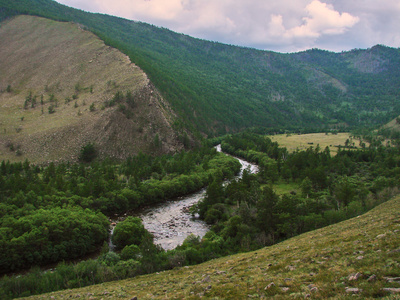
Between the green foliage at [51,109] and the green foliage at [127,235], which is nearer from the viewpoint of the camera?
the green foliage at [127,235]

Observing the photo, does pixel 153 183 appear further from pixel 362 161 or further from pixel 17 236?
pixel 362 161

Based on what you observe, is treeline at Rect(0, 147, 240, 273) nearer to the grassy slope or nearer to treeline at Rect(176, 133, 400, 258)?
the grassy slope

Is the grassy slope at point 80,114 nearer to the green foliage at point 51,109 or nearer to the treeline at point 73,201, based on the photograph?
the green foliage at point 51,109

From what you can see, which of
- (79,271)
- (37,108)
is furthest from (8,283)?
(37,108)

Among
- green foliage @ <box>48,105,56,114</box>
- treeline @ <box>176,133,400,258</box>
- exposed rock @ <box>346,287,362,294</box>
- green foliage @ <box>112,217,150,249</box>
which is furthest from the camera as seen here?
green foliage @ <box>48,105,56,114</box>

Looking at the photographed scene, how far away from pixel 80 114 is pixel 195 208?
9983cm

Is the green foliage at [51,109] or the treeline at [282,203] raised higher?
the green foliage at [51,109]

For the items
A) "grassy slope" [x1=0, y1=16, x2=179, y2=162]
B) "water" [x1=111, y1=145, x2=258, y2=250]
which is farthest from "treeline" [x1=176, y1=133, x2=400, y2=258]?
"grassy slope" [x1=0, y1=16, x2=179, y2=162]

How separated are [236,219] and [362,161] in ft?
360

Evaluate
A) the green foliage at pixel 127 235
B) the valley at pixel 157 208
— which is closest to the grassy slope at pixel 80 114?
the valley at pixel 157 208

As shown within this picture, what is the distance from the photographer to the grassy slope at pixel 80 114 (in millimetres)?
137588

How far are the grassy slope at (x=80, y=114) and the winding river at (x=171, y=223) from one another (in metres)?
63.0

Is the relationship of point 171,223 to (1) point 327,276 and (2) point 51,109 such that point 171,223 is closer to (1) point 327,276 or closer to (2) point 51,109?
(1) point 327,276

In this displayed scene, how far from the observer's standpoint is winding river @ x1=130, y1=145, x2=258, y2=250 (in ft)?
211
